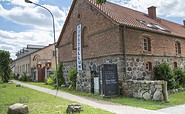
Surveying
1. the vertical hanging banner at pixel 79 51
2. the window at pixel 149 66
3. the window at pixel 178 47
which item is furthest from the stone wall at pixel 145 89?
the window at pixel 178 47

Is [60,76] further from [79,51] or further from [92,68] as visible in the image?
[92,68]

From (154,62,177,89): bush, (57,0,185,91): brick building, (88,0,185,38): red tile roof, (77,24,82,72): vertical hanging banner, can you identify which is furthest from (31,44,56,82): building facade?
(154,62,177,89): bush

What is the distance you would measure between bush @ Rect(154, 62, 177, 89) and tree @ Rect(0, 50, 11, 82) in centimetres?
2387

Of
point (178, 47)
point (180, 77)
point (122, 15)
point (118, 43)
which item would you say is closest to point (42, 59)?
point (122, 15)

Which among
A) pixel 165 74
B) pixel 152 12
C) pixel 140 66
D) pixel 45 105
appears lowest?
pixel 45 105

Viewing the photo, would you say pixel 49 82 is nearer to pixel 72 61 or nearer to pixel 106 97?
pixel 72 61

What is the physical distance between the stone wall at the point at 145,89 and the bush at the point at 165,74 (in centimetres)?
429

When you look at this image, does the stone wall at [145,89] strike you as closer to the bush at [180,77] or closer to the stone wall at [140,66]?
the stone wall at [140,66]

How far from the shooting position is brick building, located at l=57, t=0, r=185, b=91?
14.4 m

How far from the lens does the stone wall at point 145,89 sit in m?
11.0

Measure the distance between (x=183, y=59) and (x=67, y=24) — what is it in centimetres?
1353

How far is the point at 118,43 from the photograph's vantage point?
14.1m

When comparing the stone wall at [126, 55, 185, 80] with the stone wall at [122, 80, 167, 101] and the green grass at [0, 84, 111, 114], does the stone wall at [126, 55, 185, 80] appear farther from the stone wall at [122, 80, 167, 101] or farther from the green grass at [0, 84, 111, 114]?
the green grass at [0, 84, 111, 114]

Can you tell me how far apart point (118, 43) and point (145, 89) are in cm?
403
